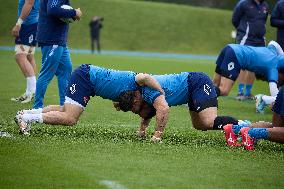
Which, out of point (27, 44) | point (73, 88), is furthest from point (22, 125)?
point (27, 44)

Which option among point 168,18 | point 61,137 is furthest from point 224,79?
point 168,18

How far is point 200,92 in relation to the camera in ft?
35.3

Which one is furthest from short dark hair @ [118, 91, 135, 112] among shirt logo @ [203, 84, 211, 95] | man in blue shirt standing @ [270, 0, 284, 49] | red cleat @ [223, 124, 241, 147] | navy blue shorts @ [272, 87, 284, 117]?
man in blue shirt standing @ [270, 0, 284, 49]

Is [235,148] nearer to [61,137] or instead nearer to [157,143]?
[157,143]

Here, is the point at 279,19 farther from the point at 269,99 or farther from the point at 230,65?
the point at 269,99

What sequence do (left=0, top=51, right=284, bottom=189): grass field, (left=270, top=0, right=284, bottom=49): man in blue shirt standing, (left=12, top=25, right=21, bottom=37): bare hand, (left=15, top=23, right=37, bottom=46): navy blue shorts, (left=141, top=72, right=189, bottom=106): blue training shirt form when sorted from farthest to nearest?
(left=270, top=0, right=284, bottom=49): man in blue shirt standing
(left=15, top=23, right=37, bottom=46): navy blue shorts
(left=12, top=25, right=21, bottom=37): bare hand
(left=141, top=72, right=189, bottom=106): blue training shirt
(left=0, top=51, right=284, bottom=189): grass field

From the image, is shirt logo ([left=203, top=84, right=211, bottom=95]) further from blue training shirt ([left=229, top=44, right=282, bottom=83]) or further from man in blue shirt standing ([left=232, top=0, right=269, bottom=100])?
man in blue shirt standing ([left=232, top=0, right=269, bottom=100])

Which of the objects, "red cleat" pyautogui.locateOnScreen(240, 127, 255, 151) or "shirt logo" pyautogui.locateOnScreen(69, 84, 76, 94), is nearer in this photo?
"red cleat" pyautogui.locateOnScreen(240, 127, 255, 151)

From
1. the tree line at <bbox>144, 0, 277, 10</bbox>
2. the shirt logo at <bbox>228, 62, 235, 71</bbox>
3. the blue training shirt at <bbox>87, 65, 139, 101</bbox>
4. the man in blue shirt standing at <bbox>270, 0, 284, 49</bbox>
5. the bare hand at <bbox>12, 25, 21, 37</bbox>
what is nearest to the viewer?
the blue training shirt at <bbox>87, 65, 139, 101</bbox>

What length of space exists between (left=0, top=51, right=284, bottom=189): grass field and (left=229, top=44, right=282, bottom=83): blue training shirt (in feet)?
7.67

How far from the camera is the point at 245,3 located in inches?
725

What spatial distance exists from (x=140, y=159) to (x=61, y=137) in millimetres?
1810

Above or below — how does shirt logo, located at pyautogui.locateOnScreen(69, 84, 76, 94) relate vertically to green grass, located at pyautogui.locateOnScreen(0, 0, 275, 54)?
above

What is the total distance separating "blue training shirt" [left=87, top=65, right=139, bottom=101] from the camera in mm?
10445
